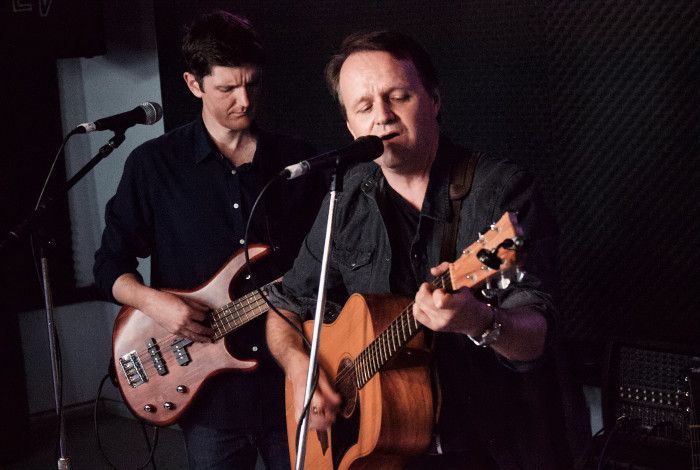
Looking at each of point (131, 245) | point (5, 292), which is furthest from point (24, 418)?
point (131, 245)

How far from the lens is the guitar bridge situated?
3.09m

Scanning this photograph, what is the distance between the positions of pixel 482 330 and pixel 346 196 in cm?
77

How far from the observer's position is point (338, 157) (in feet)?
5.98

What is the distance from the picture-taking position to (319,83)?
4043mm

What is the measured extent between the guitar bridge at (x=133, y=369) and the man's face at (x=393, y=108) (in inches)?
53.5

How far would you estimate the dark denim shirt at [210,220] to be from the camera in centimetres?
293

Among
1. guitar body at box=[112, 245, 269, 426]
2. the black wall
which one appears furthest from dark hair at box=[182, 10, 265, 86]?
the black wall

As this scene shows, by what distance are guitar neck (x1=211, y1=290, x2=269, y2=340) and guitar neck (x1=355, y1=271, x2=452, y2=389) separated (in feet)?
2.38

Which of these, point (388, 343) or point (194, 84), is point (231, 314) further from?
point (388, 343)

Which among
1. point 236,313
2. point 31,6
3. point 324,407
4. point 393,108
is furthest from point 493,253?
point 31,6

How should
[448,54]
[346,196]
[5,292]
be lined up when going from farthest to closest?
[5,292] → [448,54] → [346,196]

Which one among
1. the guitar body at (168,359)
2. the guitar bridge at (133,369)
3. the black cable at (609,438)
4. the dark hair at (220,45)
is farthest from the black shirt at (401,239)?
the guitar bridge at (133,369)

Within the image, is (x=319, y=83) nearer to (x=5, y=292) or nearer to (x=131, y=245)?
(x=131, y=245)

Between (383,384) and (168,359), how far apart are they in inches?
49.0
